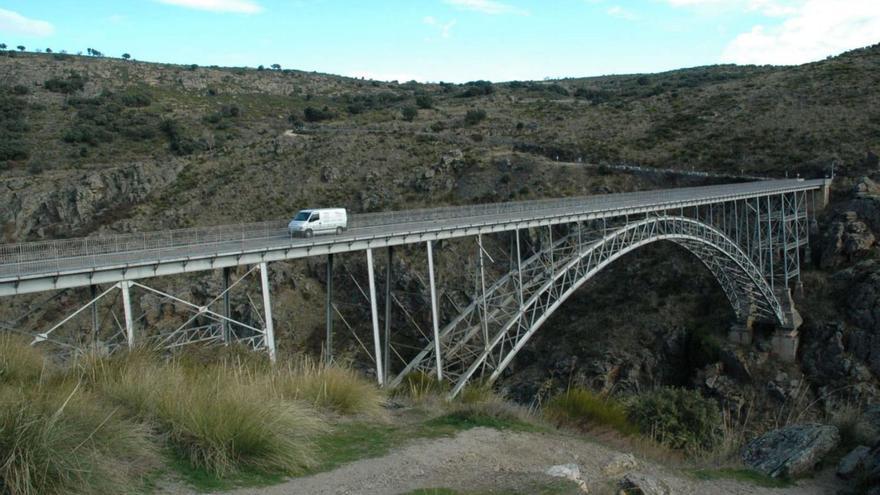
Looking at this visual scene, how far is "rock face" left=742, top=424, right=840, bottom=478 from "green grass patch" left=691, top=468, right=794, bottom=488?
0.14 metres

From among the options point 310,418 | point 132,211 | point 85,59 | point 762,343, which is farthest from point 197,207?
point 85,59

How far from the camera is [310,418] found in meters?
8.09

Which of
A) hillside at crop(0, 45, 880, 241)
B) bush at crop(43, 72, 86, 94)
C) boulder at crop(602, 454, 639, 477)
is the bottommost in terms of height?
boulder at crop(602, 454, 639, 477)

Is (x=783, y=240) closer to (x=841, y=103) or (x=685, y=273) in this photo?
(x=685, y=273)

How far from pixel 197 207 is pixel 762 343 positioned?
122ft

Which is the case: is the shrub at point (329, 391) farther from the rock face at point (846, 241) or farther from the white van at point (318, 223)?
the rock face at point (846, 241)

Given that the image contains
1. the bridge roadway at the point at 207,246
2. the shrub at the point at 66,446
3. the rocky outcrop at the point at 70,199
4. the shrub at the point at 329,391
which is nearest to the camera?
the shrub at the point at 66,446

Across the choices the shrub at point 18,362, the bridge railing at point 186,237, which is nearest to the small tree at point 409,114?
the bridge railing at point 186,237

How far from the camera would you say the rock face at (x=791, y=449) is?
924 centimetres

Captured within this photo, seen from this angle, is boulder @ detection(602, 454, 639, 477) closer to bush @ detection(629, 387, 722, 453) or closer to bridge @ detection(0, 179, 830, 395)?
bush @ detection(629, 387, 722, 453)

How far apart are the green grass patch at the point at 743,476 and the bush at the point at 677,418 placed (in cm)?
315

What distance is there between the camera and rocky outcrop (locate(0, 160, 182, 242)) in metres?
48.6

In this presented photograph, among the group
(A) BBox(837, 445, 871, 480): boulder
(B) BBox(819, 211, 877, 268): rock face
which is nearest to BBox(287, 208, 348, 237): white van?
(A) BBox(837, 445, 871, 480): boulder

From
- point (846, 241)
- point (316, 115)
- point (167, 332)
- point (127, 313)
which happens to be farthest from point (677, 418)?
point (316, 115)
